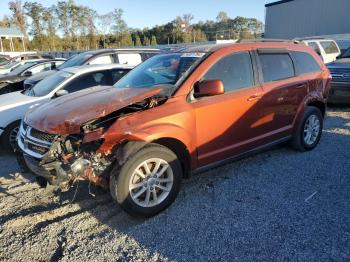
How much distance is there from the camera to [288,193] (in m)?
4.07

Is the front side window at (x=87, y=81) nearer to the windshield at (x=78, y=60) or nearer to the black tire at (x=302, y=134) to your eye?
the windshield at (x=78, y=60)

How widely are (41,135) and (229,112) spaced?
2.25m

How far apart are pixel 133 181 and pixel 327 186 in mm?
2503

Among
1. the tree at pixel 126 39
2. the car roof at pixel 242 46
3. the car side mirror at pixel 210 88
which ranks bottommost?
the car side mirror at pixel 210 88

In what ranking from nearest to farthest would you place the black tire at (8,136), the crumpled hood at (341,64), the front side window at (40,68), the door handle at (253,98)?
the door handle at (253,98)
the black tire at (8,136)
the crumpled hood at (341,64)
the front side window at (40,68)

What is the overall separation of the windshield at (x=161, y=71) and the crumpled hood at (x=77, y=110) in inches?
14.9

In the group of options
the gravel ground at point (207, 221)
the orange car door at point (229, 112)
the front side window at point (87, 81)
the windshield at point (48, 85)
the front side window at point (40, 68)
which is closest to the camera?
the gravel ground at point (207, 221)

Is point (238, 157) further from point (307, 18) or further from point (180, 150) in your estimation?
point (307, 18)

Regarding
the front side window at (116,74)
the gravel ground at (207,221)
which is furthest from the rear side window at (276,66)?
the front side window at (116,74)

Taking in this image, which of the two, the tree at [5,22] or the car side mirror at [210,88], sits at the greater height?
the tree at [5,22]

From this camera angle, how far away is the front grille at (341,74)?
8.03 metres

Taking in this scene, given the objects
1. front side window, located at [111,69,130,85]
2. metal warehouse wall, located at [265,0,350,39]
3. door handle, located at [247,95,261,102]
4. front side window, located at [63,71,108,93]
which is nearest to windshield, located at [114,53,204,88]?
door handle, located at [247,95,261,102]

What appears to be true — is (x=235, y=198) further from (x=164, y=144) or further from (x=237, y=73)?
(x=237, y=73)

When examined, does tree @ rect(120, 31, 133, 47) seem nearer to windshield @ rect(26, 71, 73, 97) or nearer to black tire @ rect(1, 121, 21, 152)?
windshield @ rect(26, 71, 73, 97)
